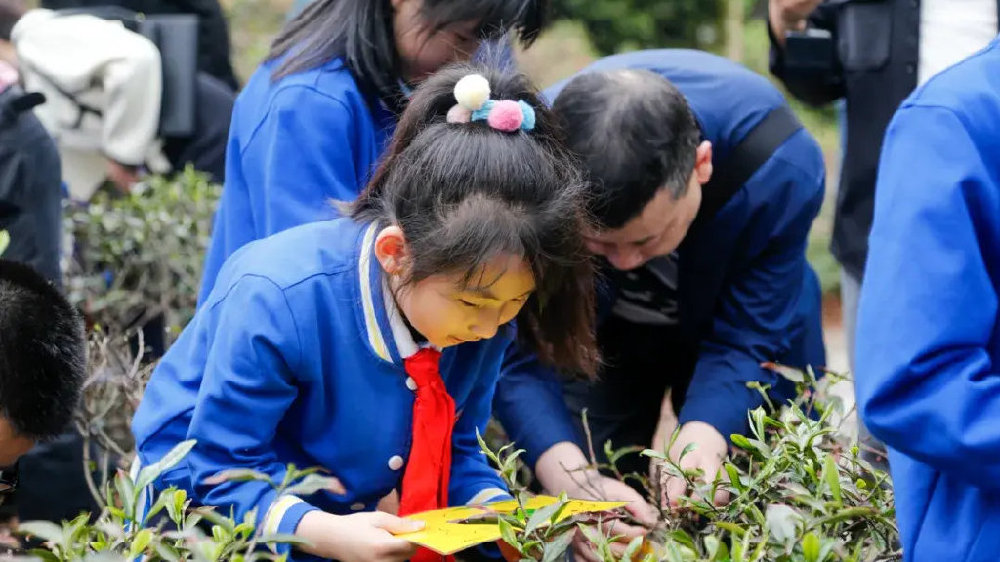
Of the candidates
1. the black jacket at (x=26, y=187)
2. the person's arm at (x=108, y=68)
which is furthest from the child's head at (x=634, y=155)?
the person's arm at (x=108, y=68)

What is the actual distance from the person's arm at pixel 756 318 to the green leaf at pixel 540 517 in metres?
1.03

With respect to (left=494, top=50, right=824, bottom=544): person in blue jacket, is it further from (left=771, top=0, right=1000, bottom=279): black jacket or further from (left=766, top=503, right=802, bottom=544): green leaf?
(left=766, top=503, right=802, bottom=544): green leaf

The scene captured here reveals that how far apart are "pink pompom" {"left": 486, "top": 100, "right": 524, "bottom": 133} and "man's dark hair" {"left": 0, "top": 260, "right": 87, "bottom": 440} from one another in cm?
90

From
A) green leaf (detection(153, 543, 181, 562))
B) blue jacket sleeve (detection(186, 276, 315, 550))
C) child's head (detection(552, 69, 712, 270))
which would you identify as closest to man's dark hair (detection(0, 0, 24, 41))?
child's head (detection(552, 69, 712, 270))

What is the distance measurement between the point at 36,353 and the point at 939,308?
153 centimetres

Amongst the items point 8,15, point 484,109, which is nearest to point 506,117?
point 484,109

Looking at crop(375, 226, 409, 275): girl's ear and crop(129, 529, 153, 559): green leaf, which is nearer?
crop(129, 529, 153, 559): green leaf

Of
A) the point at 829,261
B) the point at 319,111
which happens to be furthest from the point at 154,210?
the point at 829,261

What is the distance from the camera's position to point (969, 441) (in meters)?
1.56

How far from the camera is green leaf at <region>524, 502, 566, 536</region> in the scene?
172 cm

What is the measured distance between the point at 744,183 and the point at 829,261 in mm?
4796

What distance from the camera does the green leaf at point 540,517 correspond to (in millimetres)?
1723

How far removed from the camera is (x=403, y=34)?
2535 mm

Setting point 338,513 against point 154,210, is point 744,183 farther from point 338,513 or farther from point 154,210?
point 154,210
